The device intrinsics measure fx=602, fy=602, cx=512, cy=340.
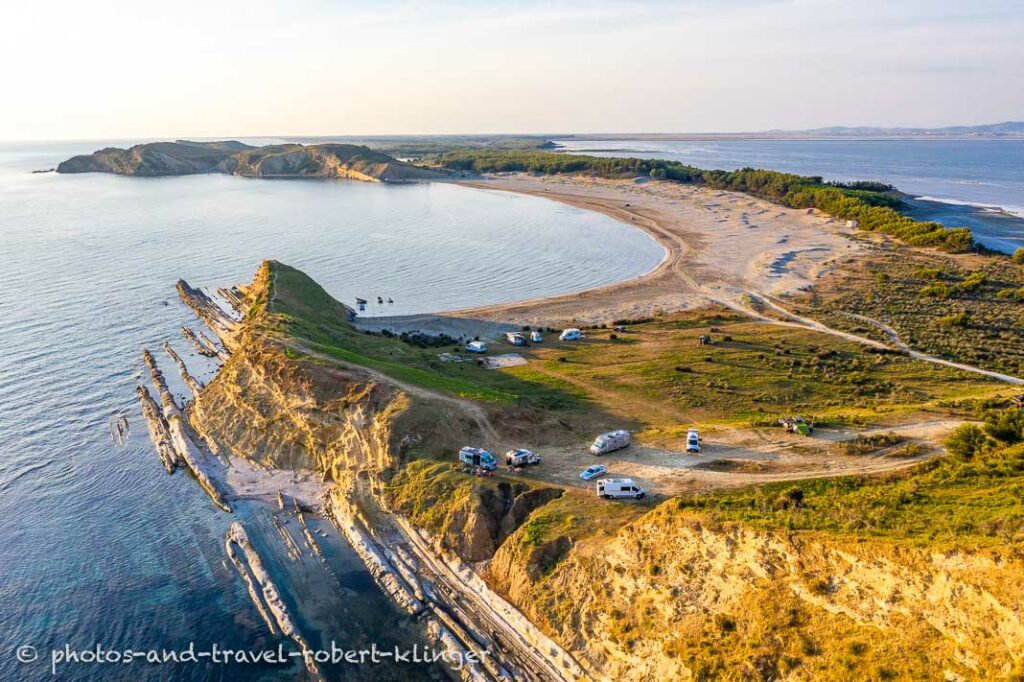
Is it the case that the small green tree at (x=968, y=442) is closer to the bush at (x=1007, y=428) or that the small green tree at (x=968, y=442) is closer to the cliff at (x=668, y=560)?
the bush at (x=1007, y=428)

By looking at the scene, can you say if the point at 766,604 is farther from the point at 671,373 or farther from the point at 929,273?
the point at 929,273

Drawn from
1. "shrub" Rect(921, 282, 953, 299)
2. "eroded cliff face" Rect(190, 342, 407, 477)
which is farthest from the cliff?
"shrub" Rect(921, 282, 953, 299)

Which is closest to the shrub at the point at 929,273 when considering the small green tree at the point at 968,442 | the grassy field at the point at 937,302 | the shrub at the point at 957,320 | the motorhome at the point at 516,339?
the grassy field at the point at 937,302

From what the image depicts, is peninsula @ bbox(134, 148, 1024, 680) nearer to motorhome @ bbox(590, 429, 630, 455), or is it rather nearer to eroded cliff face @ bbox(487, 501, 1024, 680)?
eroded cliff face @ bbox(487, 501, 1024, 680)

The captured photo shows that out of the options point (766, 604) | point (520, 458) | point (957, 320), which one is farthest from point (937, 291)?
point (766, 604)

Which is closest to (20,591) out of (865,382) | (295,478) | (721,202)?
(295,478)

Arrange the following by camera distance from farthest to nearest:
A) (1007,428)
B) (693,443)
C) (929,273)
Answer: (929,273), (693,443), (1007,428)

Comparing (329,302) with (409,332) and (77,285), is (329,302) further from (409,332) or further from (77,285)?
(77,285)
